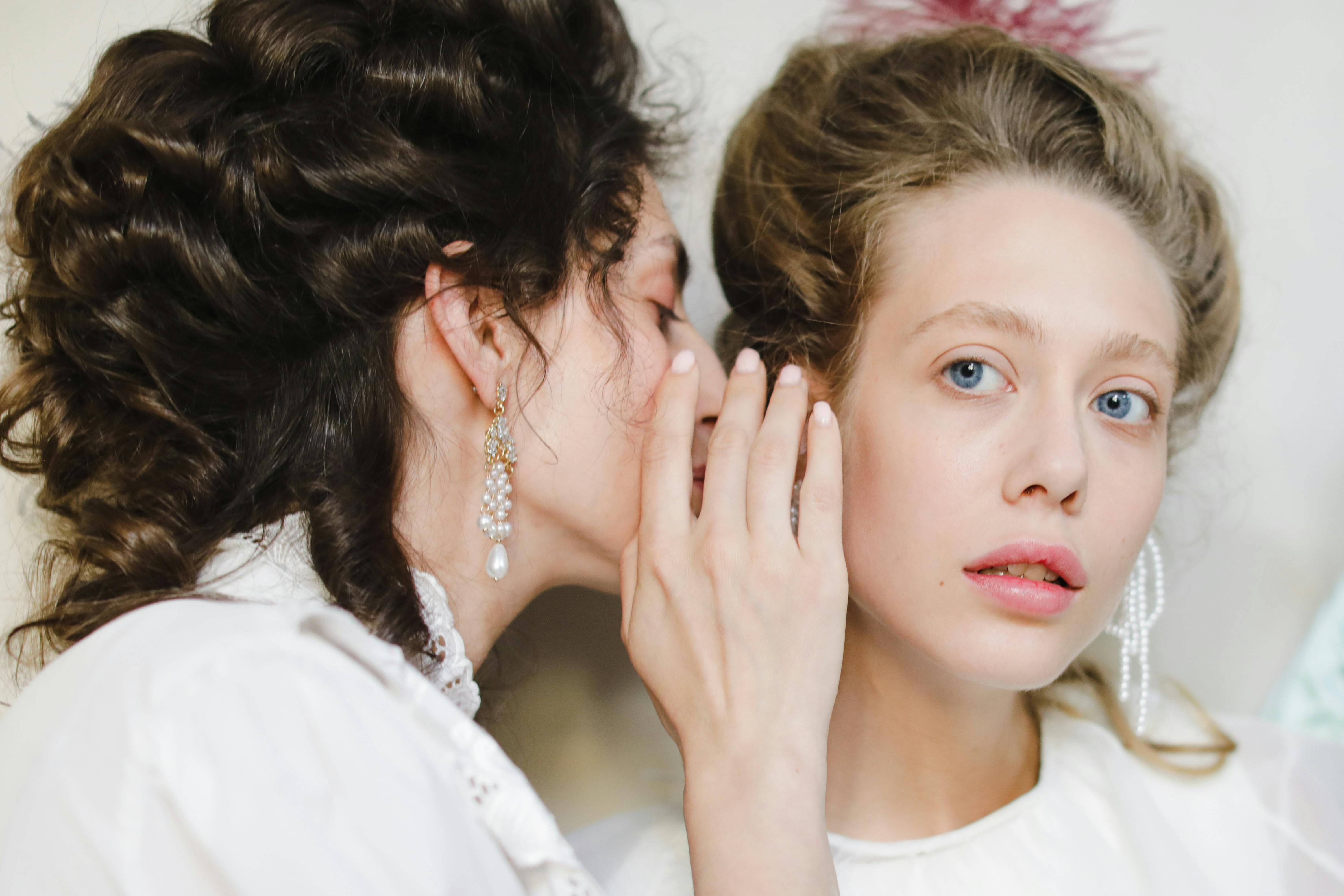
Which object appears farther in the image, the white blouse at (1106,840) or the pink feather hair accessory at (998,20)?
the pink feather hair accessory at (998,20)

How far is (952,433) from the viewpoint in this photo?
1.11 metres

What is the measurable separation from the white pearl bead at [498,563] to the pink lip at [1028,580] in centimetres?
54

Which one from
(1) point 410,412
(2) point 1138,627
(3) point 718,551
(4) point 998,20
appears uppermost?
(4) point 998,20

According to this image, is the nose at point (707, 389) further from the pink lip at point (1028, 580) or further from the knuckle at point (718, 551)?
the pink lip at point (1028, 580)

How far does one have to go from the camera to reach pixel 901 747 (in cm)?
134

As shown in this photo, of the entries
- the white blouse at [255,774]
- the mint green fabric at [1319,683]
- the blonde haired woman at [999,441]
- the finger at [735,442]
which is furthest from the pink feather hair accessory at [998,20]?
the white blouse at [255,774]

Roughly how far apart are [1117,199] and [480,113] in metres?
0.83

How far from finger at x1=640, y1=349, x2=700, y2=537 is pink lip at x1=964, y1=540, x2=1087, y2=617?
34 centimetres

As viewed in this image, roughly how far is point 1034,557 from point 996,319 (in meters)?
0.27

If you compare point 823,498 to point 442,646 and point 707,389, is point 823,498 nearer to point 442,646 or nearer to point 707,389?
point 707,389

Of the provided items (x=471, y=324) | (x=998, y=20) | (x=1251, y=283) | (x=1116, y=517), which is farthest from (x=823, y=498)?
(x=1251, y=283)

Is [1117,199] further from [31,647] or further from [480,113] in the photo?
[31,647]

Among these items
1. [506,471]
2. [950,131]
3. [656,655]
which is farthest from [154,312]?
[950,131]

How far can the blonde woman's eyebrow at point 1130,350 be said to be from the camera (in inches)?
44.3
